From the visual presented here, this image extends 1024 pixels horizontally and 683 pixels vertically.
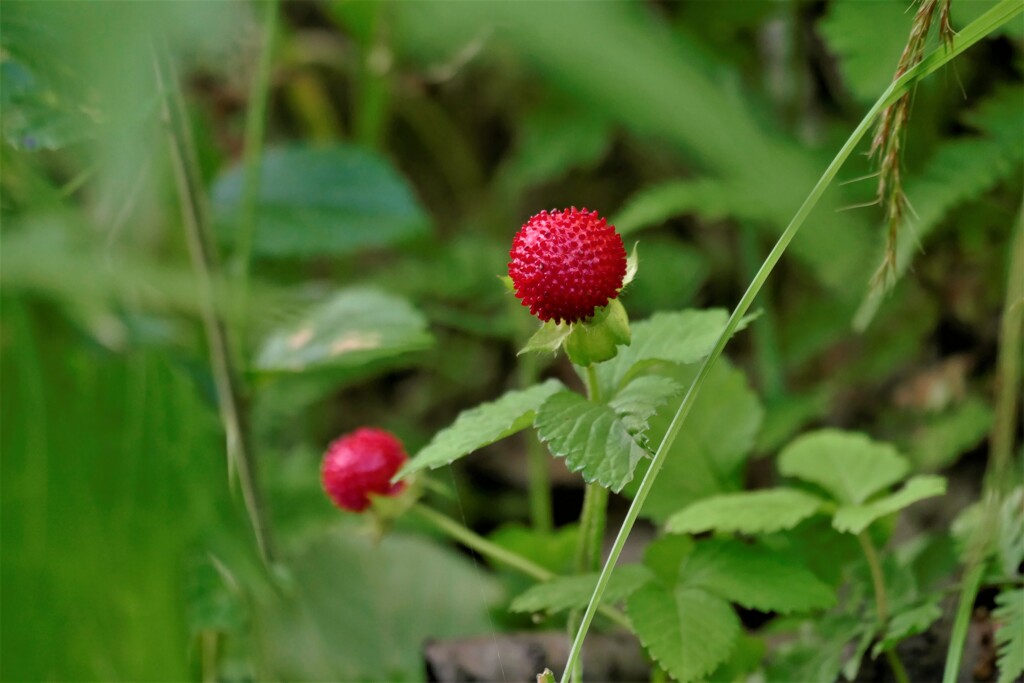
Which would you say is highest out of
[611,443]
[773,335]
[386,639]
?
[611,443]

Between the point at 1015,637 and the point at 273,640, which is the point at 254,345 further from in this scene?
the point at 1015,637

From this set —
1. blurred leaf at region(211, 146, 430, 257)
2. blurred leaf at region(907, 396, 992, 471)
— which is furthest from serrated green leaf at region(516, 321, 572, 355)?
blurred leaf at region(211, 146, 430, 257)

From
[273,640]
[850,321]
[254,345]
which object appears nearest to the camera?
[273,640]

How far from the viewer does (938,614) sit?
58cm

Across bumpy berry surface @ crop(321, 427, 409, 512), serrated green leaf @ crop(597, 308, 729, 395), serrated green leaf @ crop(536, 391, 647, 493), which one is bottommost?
bumpy berry surface @ crop(321, 427, 409, 512)

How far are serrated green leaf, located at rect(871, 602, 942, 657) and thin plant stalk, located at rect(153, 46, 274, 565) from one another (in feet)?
1.70

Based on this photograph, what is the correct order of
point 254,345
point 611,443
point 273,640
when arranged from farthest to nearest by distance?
point 254,345 → point 273,640 → point 611,443

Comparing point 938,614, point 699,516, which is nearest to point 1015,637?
point 938,614

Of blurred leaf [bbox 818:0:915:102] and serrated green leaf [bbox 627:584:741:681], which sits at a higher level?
blurred leaf [bbox 818:0:915:102]

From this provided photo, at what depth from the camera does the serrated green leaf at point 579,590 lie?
0.59 m

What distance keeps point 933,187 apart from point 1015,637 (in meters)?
0.48

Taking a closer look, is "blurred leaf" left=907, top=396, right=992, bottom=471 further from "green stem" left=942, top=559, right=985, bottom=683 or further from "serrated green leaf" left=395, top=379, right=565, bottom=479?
"serrated green leaf" left=395, top=379, right=565, bottom=479

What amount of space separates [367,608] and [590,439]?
0.50m

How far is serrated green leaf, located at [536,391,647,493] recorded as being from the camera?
1.57 ft
